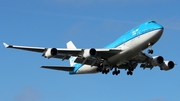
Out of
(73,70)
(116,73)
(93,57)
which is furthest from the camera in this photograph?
(73,70)

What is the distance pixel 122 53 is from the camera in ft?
178

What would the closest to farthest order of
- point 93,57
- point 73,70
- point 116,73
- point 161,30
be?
point 161,30 → point 93,57 → point 116,73 → point 73,70

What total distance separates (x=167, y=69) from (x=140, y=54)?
20.8ft

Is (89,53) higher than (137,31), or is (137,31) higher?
(137,31)

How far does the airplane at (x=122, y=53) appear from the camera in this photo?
53.3 metres

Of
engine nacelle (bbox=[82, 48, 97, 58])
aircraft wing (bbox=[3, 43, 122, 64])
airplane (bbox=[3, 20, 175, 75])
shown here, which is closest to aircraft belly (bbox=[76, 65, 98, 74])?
airplane (bbox=[3, 20, 175, 75])

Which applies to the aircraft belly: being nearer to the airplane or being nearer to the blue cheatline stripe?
the airplane

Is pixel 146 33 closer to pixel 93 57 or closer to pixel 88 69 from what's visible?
pixel 93 57

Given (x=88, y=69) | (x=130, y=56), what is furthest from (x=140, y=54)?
(x=88, y=69)

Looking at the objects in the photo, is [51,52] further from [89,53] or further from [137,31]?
[137,31]

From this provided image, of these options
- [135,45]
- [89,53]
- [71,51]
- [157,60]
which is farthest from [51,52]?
[157,60]

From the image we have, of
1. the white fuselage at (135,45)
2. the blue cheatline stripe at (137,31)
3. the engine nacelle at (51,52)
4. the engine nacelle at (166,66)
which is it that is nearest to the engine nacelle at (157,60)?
the engine nacelle at (166,66)

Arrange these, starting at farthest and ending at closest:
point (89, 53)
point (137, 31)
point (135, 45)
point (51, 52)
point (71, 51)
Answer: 1. point (71, 51)
2. point (89, 53)
3. point (51, 52)
4. point (137, 31)
5. point (135, 45)

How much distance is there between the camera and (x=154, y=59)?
198 feet
